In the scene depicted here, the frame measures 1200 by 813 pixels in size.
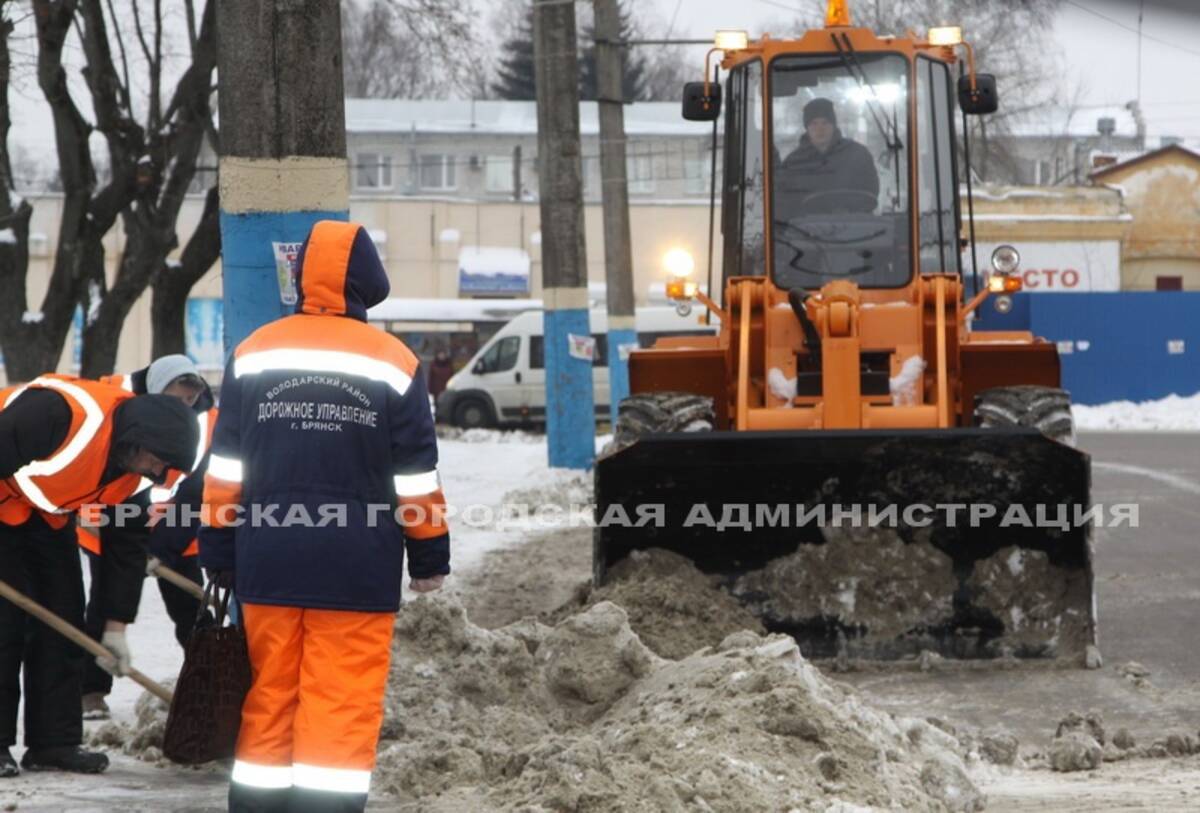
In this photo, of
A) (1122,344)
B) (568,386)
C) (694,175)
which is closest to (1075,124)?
(694,175)

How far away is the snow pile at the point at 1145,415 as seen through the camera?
31.4 metres

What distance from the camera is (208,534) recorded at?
509 cm

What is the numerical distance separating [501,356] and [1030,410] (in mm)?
22436

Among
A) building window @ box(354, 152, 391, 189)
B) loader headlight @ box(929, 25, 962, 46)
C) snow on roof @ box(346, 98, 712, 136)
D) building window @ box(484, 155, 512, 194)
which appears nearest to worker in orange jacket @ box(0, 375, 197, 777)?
loader headlight @ box(929, 25, 962, 46)

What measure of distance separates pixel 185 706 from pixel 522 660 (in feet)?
7.07

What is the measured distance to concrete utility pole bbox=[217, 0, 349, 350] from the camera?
697 centimetres

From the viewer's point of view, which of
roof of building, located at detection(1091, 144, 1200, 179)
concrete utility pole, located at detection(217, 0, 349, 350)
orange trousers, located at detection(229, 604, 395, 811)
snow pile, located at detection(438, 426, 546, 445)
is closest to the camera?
orange trousers, located at detection(229, 604, 395, 811)

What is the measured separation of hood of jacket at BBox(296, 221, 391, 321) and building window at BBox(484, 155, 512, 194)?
5737 centimetres

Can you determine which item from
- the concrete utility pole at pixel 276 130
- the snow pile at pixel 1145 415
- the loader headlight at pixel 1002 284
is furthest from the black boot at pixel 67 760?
the snow pile at pixel 1145 415

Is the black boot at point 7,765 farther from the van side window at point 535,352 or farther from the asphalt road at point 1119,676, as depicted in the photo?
the van side window at point 535,352

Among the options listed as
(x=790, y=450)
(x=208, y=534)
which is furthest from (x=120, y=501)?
(x=790, y=450)

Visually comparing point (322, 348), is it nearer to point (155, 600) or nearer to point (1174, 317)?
point (155, 600)

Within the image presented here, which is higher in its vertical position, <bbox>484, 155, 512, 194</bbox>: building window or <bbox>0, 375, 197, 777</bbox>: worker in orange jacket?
<bbox>484, 155, 512, 194</bbox>: building window

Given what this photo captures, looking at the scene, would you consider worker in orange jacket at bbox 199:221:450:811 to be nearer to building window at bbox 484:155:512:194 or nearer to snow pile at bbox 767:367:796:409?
Answer: snow pile at bbox 767:367:796:409
